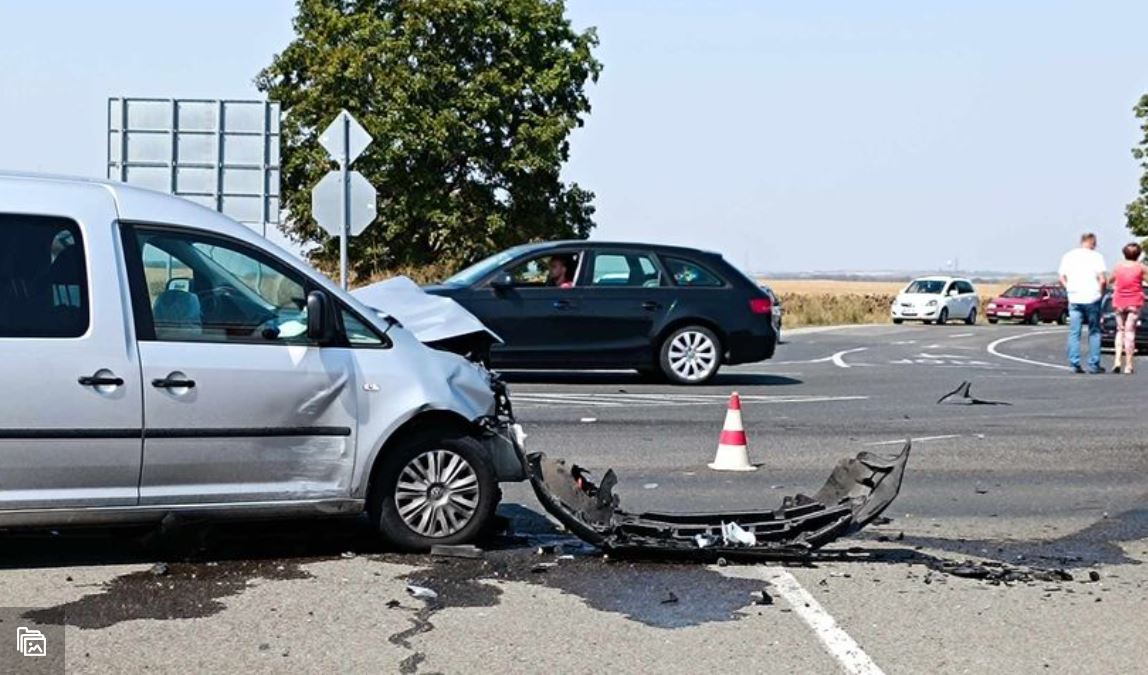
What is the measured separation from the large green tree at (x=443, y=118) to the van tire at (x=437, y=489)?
41335mm

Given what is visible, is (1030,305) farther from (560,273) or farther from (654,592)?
(654,592)

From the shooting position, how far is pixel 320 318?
7.98 meters

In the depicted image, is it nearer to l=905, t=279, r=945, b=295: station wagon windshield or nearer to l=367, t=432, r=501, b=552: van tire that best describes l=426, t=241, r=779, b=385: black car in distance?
l=367, t=432, r=501, b=552: van tire

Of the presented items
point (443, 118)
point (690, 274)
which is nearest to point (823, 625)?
point (690, 274)

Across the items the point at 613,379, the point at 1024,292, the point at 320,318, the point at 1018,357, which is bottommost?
the point at 1018,357

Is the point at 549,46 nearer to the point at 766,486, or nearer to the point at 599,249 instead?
the point at 599,249

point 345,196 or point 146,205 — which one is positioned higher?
point 345,196

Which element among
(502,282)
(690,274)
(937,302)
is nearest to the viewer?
(502,282)

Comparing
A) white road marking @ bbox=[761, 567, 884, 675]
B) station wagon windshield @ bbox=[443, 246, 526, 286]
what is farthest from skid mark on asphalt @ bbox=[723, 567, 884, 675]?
station wagon windshield @ bbox=[443, 246, 526, 286]

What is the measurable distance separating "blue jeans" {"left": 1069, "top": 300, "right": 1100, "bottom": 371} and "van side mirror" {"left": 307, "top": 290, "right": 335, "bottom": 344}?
626 inches

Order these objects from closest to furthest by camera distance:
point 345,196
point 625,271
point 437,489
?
point 437,489 → point 625,271 → point 345,196

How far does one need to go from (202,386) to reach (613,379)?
41.8 ft

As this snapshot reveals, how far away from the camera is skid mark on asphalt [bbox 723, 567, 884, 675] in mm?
6348

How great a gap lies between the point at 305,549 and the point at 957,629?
11.0 feet
